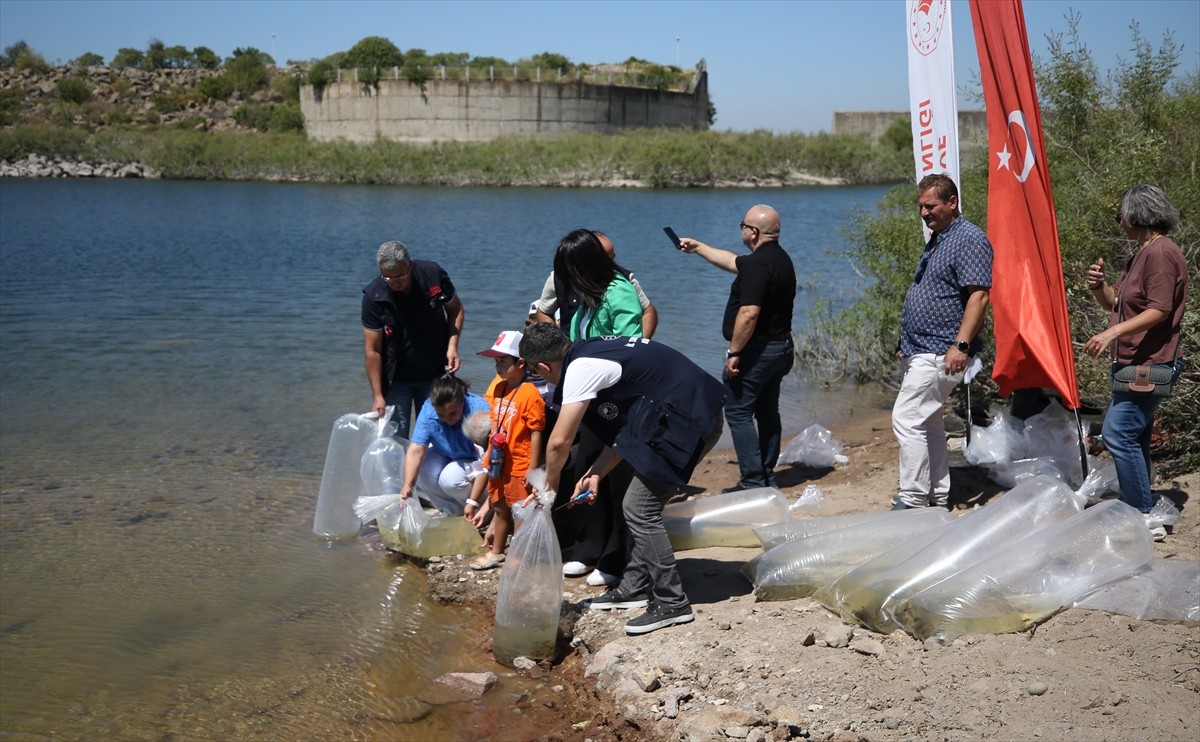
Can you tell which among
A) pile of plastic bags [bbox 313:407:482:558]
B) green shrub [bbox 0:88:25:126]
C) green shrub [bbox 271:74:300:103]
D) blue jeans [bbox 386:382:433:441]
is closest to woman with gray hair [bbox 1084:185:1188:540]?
pile of plastic bags [bbox 313:407:482:558]

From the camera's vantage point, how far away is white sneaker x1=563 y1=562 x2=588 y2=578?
18.7 ft

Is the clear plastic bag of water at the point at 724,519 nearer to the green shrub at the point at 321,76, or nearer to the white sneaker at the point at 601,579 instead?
the white sneaker at the point at 601,579

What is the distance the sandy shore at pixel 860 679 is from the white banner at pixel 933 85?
2.65 metres

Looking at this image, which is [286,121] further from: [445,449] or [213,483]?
[445,449]

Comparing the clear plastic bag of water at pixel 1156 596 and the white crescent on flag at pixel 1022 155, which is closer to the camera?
the clear plastic bag of water at pixel 1156 596

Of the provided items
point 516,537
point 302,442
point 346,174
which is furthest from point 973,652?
point 346,174

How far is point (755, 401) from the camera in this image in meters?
6.70

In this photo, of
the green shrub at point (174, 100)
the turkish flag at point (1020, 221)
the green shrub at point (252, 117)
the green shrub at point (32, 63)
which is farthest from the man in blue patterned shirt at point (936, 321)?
the green shrub at point (32, 63)

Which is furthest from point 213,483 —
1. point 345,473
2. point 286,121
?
point 286,121

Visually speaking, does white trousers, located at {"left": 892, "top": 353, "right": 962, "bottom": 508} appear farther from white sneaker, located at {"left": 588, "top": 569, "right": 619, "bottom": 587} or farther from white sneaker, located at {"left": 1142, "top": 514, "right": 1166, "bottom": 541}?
white sneaker, located at {"left": 588, "top": 569, "right": 619, "bottom": 587}

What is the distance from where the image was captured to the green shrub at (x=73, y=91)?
241 ft

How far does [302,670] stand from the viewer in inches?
204

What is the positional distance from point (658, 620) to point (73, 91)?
80531 millimetres

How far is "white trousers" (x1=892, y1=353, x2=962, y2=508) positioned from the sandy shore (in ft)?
3.90
